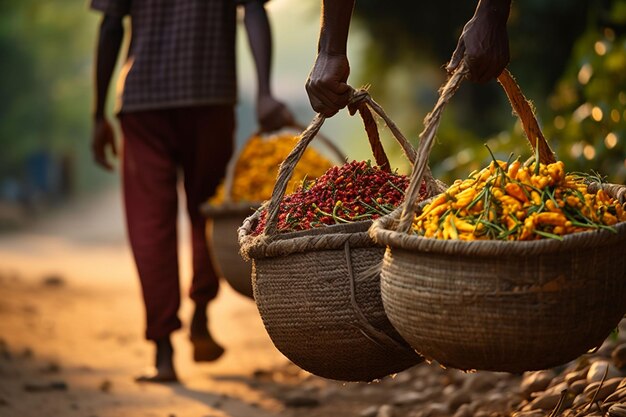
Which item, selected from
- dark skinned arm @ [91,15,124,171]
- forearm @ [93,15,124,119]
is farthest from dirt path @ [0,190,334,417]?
forearm @ [93,15,124,119]

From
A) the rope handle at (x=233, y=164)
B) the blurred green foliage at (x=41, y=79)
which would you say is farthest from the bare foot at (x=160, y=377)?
the blurred green foliage at (x=41, y=79)

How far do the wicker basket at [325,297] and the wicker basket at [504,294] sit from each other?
0.95 ft

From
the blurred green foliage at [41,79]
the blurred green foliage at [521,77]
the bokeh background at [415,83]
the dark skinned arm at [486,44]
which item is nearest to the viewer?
the dark skinned arm at [486,44]

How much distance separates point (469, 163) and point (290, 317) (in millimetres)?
3426

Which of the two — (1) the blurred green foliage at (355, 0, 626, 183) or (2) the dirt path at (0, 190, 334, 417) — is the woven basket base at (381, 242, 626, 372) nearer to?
(1) the blurred green foliage at (355, 0, 626, 183)

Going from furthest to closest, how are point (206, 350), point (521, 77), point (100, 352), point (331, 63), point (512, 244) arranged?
point (521, 77), point (100, 352), point (206, 350), point (331, 63), point (512, 244)

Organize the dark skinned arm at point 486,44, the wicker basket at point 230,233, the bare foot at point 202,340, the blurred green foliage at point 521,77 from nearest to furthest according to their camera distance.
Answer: the dark skinned arm at point 486,44 → the wicker basket at point 230,233 → the bare foot at point 202,340 → the blurred green foliage at point 521,77

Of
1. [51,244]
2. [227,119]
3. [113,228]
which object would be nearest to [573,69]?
[227,119]

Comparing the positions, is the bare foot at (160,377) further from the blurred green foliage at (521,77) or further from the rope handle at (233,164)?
the blurred green foliage at (521,77)

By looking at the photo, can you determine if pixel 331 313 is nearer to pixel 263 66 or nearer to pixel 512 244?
pixel 512 244

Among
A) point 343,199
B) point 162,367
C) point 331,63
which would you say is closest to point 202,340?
point 162,367

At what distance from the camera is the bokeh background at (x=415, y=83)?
5719mm

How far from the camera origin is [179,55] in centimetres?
517

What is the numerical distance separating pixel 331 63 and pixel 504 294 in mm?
946
